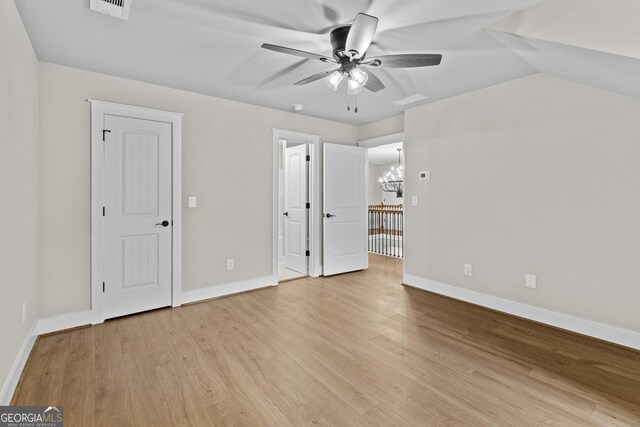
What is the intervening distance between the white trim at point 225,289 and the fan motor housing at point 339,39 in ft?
9.96

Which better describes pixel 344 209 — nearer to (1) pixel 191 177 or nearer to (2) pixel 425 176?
(2) pixel 425 176

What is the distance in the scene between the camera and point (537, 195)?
10.3ft

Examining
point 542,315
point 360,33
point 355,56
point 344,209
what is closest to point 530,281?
point 542,315

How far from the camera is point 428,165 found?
416cm

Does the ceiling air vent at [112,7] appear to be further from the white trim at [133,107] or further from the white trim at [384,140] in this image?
the white trim at [384,140]

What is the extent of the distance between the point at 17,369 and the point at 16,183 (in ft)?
4.27

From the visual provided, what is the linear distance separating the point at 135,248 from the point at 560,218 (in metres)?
4.42

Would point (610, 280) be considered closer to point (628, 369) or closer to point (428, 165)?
point (628, 369)

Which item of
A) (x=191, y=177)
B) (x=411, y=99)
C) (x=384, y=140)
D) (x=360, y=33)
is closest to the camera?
(x=360, y=33)

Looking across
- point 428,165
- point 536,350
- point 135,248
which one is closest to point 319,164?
point 428,165

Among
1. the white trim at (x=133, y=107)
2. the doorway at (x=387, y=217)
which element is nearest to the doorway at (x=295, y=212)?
the doorway at (x=387, y=217)

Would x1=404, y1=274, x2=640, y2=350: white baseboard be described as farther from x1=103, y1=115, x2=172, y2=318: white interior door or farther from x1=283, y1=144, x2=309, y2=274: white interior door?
x1=103, y1=115, x2=172, y2=318: white interior door
